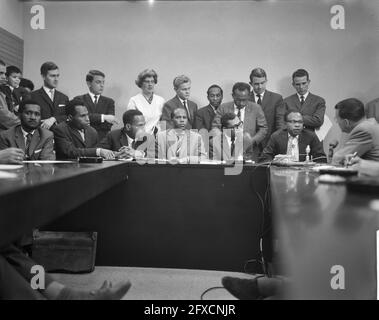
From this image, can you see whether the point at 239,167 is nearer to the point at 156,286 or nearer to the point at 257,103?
the point at 156,286

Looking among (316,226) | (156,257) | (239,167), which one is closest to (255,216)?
(239,167)

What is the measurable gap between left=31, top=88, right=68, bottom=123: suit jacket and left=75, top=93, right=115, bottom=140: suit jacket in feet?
0.83

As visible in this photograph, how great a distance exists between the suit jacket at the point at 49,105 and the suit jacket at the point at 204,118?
4.88 ft

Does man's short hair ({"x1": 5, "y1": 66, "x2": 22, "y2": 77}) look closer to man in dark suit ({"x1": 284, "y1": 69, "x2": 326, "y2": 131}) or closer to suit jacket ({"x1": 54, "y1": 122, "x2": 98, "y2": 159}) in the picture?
suit jacket ({"x1": 54, "y1": 122, "x2": 98, "y2": 159})

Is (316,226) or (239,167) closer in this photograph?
(316,226)

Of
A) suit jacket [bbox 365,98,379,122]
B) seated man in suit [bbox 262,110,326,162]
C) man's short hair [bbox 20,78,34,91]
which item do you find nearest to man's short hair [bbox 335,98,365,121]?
seated man in suit [bbox 262,110,326,162]

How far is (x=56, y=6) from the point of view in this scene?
505 cm

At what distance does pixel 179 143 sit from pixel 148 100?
1.47 metres

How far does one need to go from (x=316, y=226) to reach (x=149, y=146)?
2.85 metres

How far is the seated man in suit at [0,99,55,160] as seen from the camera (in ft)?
9.26

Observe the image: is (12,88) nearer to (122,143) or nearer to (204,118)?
(122,143)

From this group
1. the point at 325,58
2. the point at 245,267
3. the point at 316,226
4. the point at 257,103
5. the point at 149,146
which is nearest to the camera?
the point at 316,226

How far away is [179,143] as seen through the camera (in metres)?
3.32

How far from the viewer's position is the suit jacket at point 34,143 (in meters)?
2.81
